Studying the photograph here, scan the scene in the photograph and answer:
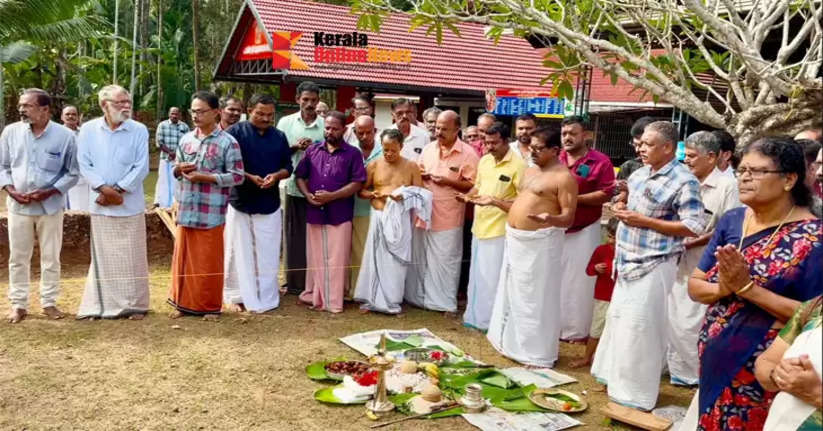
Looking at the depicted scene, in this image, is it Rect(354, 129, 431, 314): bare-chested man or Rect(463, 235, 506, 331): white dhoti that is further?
Rect(354, 129, 431, 314): bare-chested man

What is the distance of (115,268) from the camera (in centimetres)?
590

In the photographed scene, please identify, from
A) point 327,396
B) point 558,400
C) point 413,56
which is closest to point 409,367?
point 327,396

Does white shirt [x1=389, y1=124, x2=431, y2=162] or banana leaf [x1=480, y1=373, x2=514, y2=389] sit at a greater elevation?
white shirt [x1=389, y1=124, x2=431, y2=162]

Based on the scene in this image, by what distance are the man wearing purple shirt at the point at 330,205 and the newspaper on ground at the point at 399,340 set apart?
A: 0.91 m

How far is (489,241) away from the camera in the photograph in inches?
238

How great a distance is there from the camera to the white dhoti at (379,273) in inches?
258

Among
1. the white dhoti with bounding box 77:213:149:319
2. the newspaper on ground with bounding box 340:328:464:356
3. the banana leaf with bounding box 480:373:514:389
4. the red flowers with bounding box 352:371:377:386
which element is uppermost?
the white dhoti with bounding box 77:213:149:319

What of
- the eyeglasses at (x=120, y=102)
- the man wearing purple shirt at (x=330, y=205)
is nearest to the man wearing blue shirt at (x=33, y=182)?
the eyeglasses at (x=120, y=102)

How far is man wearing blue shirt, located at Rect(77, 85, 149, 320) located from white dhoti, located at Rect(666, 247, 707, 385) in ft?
14.4

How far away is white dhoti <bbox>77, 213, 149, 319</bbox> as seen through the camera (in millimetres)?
5836

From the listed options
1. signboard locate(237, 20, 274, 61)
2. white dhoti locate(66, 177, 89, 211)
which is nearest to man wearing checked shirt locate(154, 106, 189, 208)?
white dhoti locate(66, 177, 89, 211)

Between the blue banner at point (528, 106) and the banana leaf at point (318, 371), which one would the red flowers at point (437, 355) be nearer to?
the banana leaf at point (318, 371)

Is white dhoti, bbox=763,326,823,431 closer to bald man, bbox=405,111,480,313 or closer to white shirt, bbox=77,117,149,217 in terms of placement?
bald man, bbox=405,111,480,313

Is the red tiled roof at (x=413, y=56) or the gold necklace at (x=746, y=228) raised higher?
the red tiled roof at (x=413, y=56)
